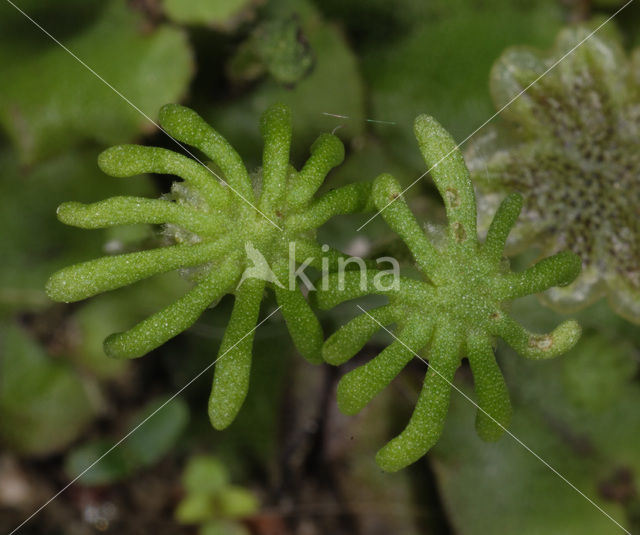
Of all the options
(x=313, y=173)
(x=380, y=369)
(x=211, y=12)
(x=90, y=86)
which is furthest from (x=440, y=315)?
(x=90, y=86)

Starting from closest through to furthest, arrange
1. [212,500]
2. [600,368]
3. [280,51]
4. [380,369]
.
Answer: [380,369], [280,51], [600,368], [212,500]

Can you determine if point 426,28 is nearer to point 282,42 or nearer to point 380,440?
point 282,42

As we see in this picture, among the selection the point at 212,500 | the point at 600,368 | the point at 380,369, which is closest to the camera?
the point at 380,369

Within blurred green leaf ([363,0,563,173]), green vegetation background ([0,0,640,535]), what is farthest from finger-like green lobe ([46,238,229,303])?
blurred green leaf ([363,0,563,173])

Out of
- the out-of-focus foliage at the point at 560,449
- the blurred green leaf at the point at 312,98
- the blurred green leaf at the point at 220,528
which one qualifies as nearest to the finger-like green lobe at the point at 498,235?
the blurred green leaf at the point at 312,98

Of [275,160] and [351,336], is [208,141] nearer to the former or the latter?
[275,160]

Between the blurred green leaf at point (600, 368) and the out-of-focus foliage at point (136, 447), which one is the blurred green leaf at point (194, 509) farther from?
the blurred green leaf at point (600, 368)
